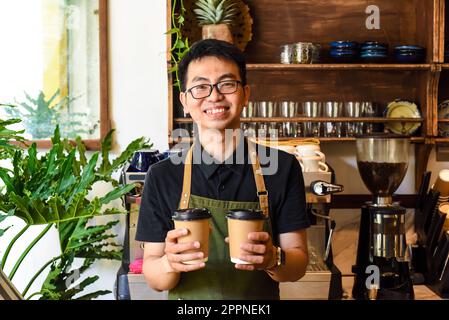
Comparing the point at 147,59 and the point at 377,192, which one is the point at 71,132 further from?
the point at 377,192

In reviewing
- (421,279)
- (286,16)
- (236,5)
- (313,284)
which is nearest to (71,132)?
(236,5)

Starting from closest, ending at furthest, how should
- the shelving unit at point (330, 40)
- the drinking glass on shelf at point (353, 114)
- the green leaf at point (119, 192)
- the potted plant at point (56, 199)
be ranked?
1. the potted plant at point (56, 199)
2. the green leaf at point (119, 192)
3. the drinking glass on shelf at point (353, 114)
4. the shelving unit at point (330, 40)

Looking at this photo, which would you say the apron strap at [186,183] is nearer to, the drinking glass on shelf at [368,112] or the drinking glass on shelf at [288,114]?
the drinking glass on shelf at [288,114]

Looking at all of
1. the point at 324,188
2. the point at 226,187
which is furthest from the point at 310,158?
the point at 226,187

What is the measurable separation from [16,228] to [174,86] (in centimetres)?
109

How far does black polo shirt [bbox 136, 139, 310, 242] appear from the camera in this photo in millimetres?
1455

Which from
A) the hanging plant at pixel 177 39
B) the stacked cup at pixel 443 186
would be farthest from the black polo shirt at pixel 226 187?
the stacked cup at pixel 443 186

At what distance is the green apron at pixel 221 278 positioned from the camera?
58.8 inches

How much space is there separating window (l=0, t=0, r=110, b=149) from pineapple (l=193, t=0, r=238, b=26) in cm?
56

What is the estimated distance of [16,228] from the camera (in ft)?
10.3

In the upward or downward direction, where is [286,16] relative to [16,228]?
upward

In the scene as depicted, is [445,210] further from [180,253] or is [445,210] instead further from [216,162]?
[180,253]

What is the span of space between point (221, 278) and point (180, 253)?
0.32 meters

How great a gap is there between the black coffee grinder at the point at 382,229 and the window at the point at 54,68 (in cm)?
132
